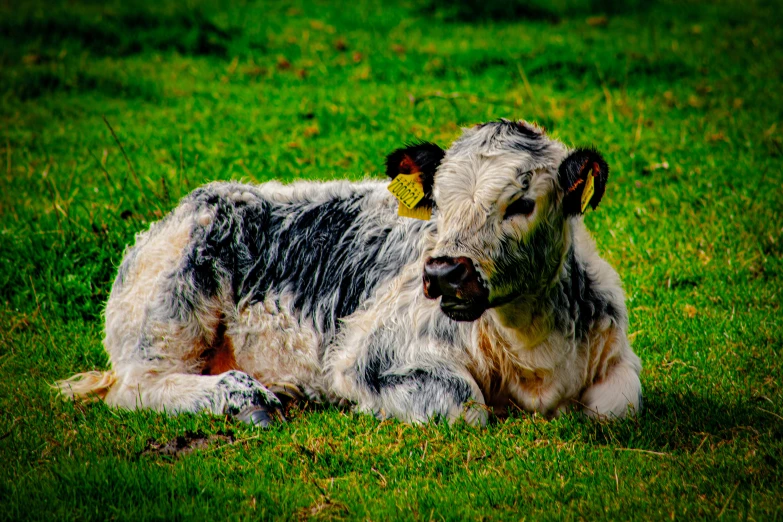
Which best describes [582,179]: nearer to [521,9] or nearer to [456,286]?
[456,286]

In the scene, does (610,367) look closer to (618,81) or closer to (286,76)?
(618,81)

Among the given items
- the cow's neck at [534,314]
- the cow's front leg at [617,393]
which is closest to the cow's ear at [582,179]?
the cow's neck at [534,314]

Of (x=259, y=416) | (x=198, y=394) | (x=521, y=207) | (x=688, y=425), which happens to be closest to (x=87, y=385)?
(x=198, y=394)

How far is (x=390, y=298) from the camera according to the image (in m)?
5.85

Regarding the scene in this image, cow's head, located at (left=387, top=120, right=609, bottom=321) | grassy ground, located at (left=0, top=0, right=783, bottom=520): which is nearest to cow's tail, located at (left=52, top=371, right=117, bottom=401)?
grassy ground, located at (left=0, top=0, right=783, bottom=520)

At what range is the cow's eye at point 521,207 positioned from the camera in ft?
16.2

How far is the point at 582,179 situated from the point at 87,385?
3.81m

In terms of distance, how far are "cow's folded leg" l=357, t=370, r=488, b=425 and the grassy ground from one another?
0.16m

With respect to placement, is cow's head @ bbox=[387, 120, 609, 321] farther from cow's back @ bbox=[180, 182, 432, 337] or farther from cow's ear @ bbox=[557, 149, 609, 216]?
cow's back @ bbox=[180, 182, 432, 337]

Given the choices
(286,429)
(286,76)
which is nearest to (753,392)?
(286,429)

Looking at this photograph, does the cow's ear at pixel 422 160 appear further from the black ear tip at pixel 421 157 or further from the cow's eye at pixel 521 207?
the cow's eye at pixel 521 207

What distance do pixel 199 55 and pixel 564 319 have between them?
35.7 ft

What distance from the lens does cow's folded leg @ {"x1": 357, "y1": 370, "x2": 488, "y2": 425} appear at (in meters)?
5.12

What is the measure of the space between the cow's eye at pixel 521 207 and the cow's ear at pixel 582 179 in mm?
257
